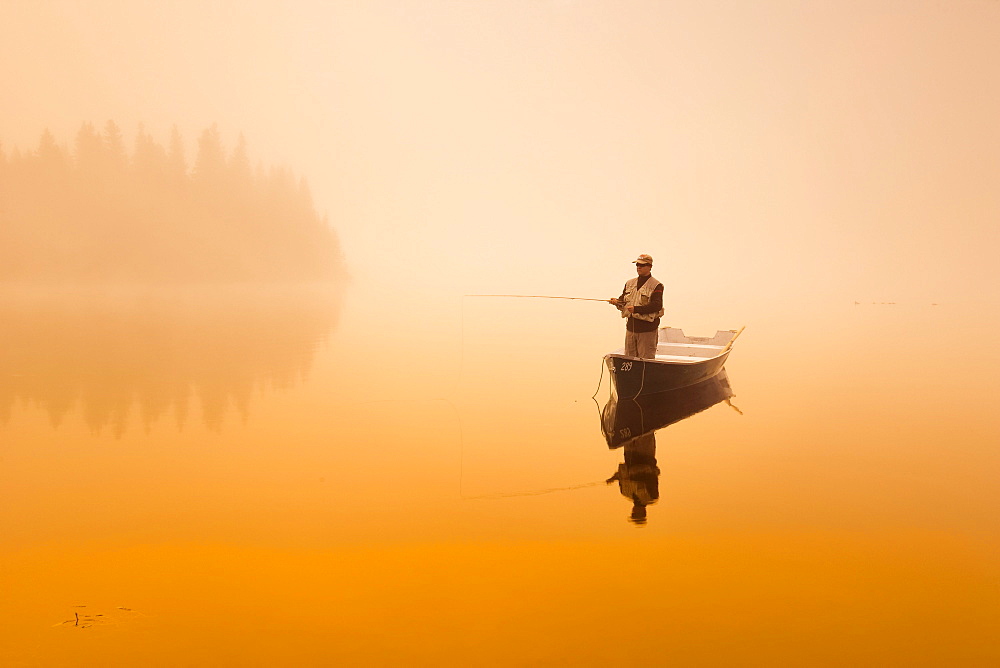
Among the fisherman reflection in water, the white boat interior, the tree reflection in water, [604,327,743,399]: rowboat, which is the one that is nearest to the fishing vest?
[604,327,743,399]: rowboat

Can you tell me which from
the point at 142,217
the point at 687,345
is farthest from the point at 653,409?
the point at 142,217

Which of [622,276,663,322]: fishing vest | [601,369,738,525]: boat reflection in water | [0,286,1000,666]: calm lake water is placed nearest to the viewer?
[0,286,1000,666]: calm lake water

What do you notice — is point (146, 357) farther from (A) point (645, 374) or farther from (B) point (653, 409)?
(B) point (653, 409)

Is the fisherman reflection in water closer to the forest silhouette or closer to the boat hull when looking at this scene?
the boat hull

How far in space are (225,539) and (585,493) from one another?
406 cm

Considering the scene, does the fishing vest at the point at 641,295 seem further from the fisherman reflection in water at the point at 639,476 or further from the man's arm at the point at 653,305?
the fisherman reflection in water at the point at 639,476

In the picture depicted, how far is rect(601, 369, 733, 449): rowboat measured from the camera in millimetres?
12305

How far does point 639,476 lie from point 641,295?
4551 mm

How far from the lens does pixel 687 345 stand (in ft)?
61.0

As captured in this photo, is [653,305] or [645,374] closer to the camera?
[653,305]

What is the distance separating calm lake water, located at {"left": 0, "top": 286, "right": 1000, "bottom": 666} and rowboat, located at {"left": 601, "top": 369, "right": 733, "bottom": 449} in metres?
0.30

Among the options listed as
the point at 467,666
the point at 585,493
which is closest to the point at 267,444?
the point at 585,493

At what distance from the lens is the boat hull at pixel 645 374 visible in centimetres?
1383

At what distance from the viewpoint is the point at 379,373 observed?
1833cm
